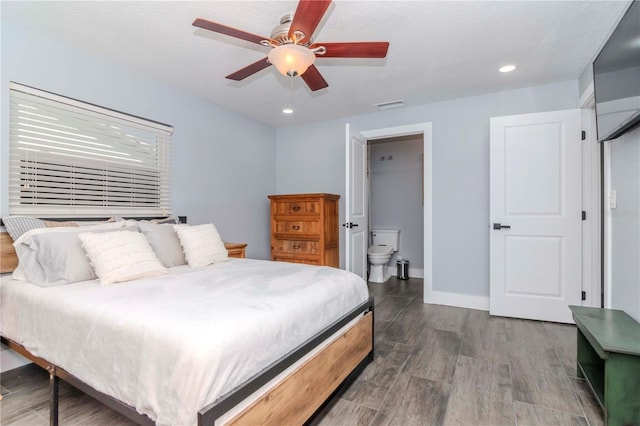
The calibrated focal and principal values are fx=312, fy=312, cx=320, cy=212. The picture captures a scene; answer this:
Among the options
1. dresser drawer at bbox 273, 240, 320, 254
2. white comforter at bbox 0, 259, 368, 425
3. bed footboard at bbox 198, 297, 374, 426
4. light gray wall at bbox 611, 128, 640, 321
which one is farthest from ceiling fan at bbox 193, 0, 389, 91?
dresser drawer at bbox 273, 240, 320, 254

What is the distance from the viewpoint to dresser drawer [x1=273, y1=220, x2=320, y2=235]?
3.90 m

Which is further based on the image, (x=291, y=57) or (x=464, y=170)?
(x=464, y=170)

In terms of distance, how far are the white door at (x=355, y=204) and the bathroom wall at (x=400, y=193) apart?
58.9 inches

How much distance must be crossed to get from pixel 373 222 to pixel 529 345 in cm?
335

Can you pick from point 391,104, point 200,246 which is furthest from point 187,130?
point 391,104

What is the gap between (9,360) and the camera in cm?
215

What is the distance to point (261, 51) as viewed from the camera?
2.53m

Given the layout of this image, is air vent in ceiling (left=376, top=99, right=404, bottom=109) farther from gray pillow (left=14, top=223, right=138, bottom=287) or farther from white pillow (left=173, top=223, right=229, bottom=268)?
gray pillow (left=14, top=223, right=138, bottom=287)

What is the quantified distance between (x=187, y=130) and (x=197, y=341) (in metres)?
2.84

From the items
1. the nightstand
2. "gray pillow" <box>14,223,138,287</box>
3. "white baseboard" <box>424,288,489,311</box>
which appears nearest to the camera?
"gray pillow" <box>14,223,138,287</box>

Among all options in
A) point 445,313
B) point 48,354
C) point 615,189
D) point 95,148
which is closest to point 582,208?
point 615,189

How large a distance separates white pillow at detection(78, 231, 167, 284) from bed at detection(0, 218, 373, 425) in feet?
0.26

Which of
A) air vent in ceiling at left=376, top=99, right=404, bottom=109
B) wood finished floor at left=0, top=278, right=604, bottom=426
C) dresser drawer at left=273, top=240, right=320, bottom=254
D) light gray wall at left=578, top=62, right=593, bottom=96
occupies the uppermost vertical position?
air vent in ceiling at left=376, top=99, right=404, bottom=109

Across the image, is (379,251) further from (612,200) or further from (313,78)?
(313,78)
